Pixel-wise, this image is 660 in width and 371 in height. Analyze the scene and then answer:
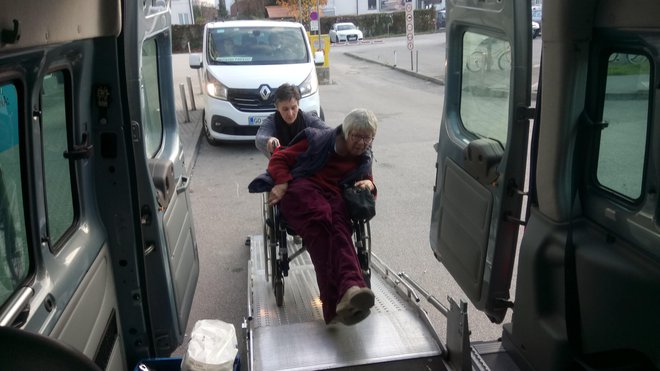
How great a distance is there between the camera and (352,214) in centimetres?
390

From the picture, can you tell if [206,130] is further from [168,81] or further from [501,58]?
[501,58]

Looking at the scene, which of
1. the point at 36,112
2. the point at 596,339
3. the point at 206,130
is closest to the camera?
the point at 36,112

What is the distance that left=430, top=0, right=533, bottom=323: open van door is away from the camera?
3318mm

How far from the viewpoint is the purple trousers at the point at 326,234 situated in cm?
361

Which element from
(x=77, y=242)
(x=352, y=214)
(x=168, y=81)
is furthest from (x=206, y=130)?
(x=77, y=242)

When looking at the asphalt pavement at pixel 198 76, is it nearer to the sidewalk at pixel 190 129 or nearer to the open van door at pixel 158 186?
the sidewalk at pixel 190 129

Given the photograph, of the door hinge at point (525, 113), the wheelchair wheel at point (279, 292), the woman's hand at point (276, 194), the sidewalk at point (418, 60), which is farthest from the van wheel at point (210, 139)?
the sidewalk at point (418, 60)

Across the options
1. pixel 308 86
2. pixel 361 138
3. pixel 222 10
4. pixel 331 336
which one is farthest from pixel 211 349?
pixel 222 10

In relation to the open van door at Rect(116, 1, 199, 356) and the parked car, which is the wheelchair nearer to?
the open van door at Rect(116, 1, 199, 356)

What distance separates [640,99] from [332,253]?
1.91 meters

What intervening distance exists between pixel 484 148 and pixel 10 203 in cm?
262

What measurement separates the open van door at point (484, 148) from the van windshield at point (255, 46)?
6.78 m

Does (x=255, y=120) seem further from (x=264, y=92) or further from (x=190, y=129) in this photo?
(x=190, y=129)

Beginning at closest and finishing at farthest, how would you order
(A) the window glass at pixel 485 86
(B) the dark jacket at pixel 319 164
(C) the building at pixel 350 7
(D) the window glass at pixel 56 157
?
(D) the window glass at pixel 56 157, (A) the window glass at pixel 485 86, (B) the dark jacket at pixel 319 164, (C) the building at pixel 350 7
